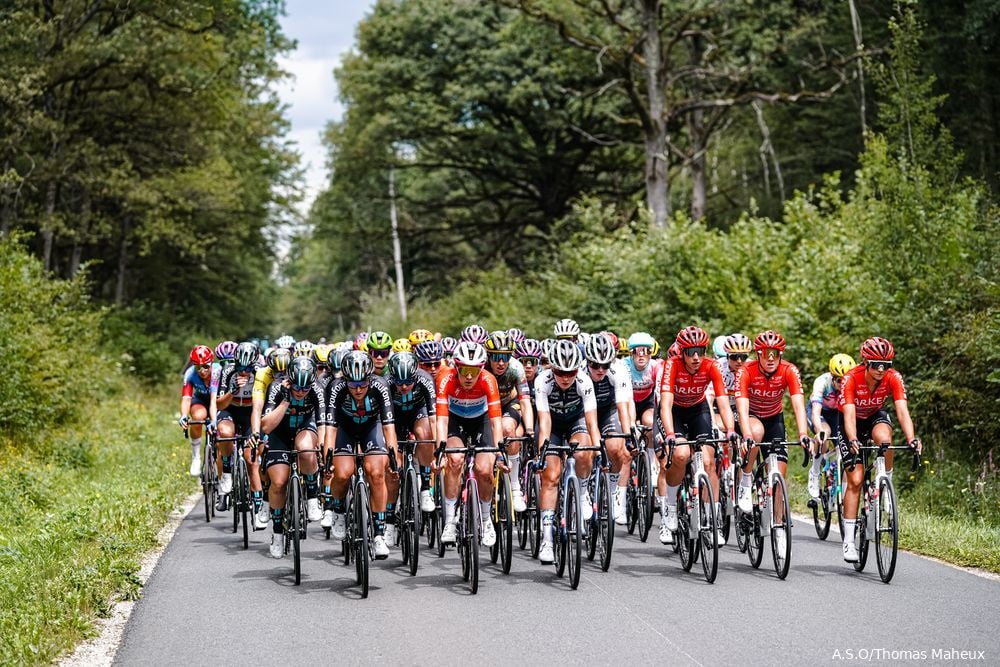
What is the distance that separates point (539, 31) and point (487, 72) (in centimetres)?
228

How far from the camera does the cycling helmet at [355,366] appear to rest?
945 centimetres

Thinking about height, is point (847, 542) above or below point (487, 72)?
below

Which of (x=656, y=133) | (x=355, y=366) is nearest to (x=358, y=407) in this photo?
(x=355, y=366)

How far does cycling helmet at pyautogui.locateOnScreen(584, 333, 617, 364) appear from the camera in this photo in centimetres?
1027

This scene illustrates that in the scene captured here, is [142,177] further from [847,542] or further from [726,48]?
[847,542]

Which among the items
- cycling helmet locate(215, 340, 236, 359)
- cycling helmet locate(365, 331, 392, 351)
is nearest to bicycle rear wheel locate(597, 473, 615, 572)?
cycling helmet locate(365, 331, 392, 351)

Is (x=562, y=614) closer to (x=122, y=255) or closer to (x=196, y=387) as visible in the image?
(x=196, y=387)

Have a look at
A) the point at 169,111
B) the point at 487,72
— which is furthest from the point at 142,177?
the point at 487,72

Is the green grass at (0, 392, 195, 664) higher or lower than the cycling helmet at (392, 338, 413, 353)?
lower

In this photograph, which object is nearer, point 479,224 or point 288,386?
point 288,386

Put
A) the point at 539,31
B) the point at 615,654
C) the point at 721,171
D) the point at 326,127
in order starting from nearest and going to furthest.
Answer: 1. the point at 615,654
2. the point at 539,31
3. the point at 326,127
4. the point at 721,171

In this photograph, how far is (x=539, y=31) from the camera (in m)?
33.9

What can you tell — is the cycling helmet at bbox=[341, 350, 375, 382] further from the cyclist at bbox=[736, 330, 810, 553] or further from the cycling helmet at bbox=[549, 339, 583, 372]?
the cyclist at bbox=[736, 330, 810, 553]

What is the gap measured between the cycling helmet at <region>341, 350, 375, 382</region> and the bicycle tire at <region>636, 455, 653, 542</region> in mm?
4063
